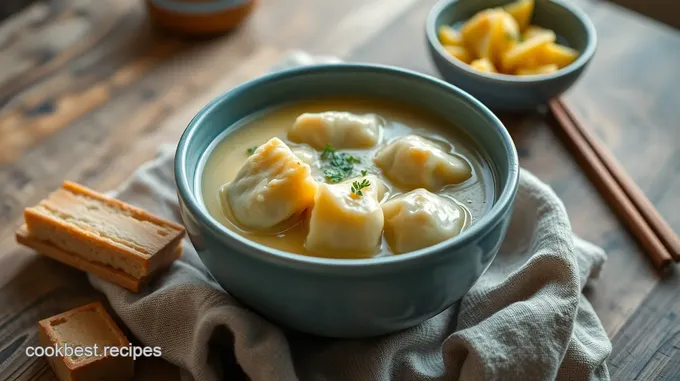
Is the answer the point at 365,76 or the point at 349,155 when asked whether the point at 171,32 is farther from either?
the point at 349,155

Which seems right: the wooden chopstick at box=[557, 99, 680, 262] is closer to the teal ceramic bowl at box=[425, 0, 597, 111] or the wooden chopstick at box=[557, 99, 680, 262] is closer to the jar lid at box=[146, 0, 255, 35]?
the teal ceramic bowl at box=[425, 0, 597, 111]

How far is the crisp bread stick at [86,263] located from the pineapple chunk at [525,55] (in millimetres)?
882

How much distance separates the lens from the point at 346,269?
1.07 meters

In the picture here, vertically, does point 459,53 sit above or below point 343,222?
below

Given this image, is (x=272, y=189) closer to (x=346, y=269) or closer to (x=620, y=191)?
(x=346, y=269)

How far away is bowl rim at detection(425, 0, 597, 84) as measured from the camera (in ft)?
5.71

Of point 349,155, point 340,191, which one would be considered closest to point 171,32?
point 349,155

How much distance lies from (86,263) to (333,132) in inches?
19.4

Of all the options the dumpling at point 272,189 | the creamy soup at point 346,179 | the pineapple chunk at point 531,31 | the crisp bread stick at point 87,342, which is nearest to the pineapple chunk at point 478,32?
the pineapple chunk at point 531,31

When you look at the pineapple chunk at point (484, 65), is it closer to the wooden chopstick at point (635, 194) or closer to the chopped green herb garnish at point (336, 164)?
the wooden chopstick at point (635, 194)

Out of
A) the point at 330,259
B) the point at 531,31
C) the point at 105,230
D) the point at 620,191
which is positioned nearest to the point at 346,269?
the point at 330,259

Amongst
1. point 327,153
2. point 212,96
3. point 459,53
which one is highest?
point 327,153

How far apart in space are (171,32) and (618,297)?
4.39ft

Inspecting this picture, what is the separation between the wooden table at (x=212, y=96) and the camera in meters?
1.41
